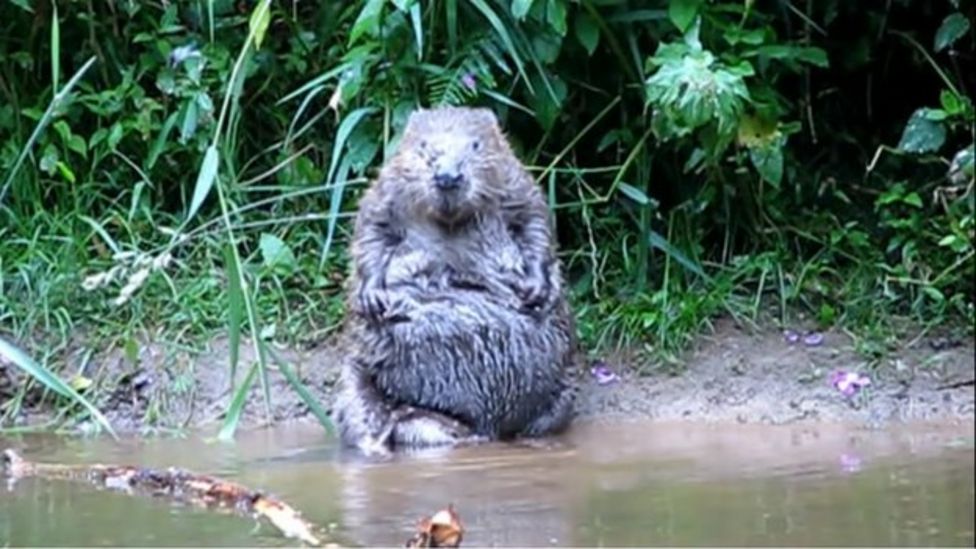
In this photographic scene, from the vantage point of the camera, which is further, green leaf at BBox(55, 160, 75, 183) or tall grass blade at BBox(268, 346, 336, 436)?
green leaf at BBox(55, 160, 75, 183)

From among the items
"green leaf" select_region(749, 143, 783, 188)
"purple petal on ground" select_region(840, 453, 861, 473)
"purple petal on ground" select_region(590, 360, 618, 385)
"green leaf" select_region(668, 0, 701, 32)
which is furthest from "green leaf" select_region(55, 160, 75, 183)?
"purple petal on ground" select_region(840, 453, 861, 473)

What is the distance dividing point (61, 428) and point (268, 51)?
149 centimetres

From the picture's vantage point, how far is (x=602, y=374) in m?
5.41

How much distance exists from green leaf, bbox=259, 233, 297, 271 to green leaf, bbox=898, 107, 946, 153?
176 centimetres

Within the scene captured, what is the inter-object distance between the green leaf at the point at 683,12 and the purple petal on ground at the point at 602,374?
914 millimetres

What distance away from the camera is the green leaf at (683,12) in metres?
5.34

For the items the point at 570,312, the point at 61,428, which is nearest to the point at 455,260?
the point at 570,312

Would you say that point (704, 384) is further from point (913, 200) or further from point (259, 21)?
point (259, 21)

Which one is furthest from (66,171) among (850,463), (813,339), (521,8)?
(850,463)

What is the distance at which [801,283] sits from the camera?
5598 mm

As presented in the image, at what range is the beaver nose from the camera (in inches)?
193

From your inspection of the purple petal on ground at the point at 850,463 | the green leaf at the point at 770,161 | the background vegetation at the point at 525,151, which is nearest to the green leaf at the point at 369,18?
the background vegetation at the point at 525,151

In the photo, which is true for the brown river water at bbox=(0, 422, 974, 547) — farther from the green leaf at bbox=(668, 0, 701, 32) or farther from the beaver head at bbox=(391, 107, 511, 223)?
the green leaf at bbox=(668, 0, 701, 32)

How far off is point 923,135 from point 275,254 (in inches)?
72.6
